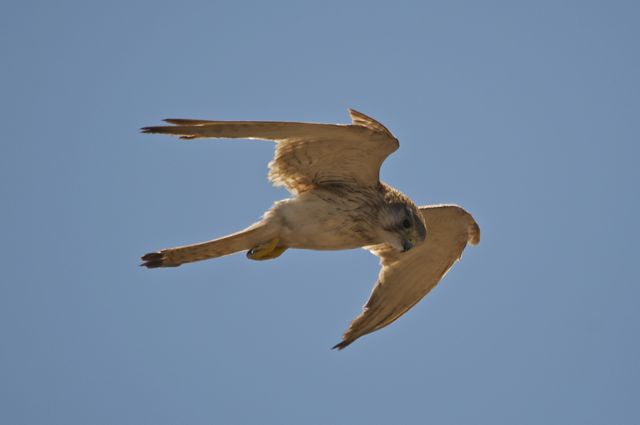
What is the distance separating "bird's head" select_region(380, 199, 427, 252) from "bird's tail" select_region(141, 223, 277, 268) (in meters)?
1.25

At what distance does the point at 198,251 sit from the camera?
8094mm

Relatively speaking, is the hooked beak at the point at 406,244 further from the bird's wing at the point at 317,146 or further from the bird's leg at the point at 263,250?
the bird's leg at the point at 263,250

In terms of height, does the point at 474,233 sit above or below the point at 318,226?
below

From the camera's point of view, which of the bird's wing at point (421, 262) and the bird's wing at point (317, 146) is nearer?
the bird's wing at point (317, 146)

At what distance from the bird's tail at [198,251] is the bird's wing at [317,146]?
75cm

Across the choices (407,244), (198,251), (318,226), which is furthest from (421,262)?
(198,251)

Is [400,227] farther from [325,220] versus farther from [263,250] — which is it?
[263,250]

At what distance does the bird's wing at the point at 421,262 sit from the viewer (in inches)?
368

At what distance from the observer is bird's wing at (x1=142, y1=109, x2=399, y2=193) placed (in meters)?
7.33

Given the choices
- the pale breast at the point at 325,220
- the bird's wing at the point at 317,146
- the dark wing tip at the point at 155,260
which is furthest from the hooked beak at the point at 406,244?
the dark wing tip at the point at 155,260

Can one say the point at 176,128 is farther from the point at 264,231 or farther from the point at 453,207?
the point at 453,207

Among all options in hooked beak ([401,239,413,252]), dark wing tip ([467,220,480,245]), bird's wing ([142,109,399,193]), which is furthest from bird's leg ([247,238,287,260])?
dark wing tip ([467,220,480,245])

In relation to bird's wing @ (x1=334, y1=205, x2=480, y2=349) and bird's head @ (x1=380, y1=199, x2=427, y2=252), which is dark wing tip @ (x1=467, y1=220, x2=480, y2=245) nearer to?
bird's wing @ (x1=334, y1=205, x2=480, y2=349)

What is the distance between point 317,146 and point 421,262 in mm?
2072
